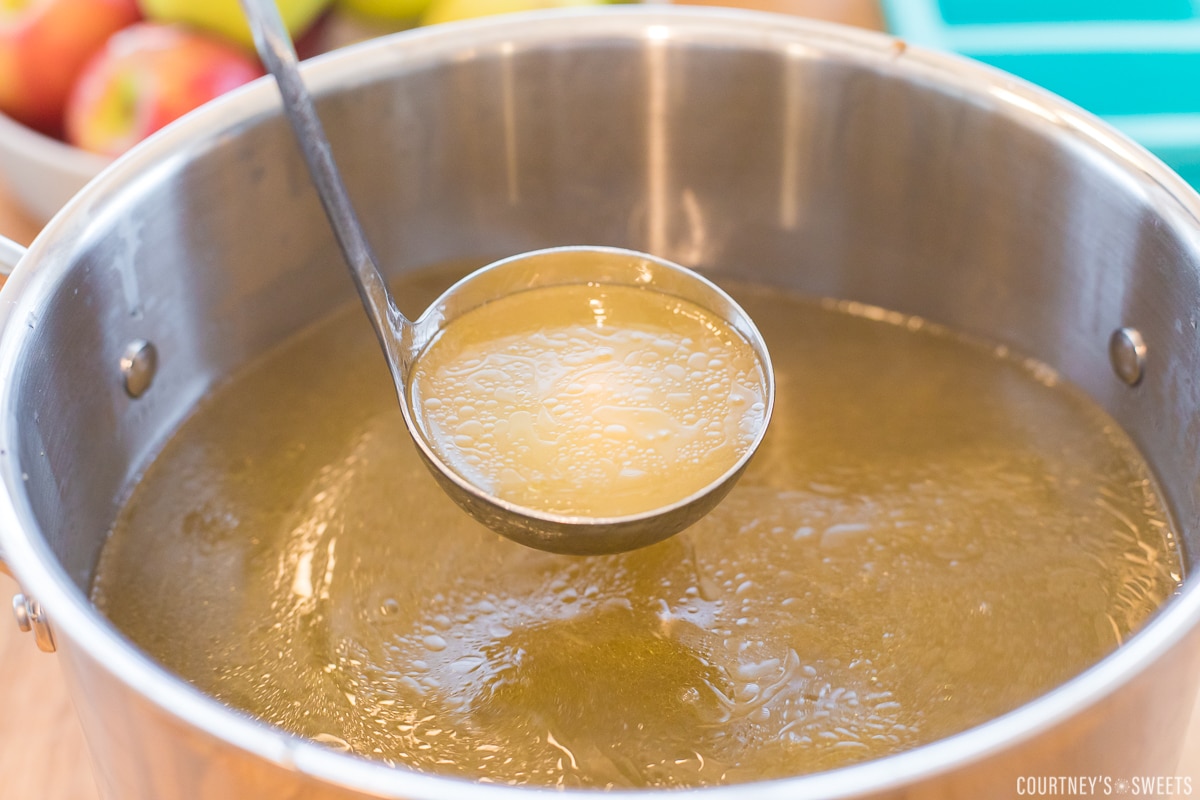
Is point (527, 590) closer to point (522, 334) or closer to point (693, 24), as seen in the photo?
point (522, 334)

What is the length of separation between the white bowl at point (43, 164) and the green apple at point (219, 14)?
106 millimetres

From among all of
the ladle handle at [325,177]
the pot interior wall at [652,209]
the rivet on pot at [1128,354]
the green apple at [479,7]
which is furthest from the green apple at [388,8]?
the rivet on pot at [1128,354]

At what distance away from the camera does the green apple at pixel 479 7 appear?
78 cm

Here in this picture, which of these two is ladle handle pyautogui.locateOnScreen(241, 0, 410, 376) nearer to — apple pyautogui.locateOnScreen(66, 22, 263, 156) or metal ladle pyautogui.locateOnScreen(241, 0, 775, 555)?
metal ladle pyautogui.locateOnScreen(241, 0, 775, 555)

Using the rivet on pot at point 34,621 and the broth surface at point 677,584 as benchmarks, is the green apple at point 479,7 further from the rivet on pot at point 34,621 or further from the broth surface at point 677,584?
the rivet on pot at point 34,621

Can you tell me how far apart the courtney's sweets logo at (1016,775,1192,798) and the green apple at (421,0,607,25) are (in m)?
0.58

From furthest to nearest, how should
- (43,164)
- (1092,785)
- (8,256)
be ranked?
(43,164) → (8,256) → (1092,785)

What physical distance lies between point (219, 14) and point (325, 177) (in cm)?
26

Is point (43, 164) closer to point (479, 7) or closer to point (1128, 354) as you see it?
point (479, 7)

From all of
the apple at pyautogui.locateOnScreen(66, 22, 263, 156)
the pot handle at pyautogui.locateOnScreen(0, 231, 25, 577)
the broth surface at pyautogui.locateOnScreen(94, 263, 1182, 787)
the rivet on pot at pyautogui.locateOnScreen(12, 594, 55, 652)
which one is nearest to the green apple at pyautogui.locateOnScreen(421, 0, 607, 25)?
the apple at pyautogui.locateOnScreen(66, 22, 263, 156)

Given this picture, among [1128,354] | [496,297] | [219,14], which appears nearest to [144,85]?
[219,14]

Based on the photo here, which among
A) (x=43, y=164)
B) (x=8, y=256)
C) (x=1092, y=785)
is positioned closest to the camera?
(x=1092, y=785)

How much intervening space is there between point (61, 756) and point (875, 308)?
0.52 metres

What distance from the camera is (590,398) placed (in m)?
0.57
